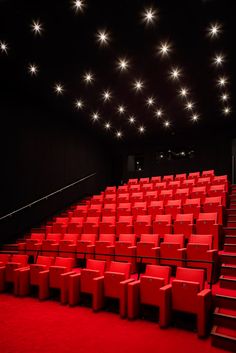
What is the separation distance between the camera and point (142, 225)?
118 inches

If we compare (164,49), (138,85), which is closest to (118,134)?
(138,85)

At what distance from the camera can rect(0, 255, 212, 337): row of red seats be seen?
1666mm

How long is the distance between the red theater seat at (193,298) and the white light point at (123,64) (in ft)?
8.80

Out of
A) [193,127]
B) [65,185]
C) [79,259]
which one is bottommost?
[79,259]

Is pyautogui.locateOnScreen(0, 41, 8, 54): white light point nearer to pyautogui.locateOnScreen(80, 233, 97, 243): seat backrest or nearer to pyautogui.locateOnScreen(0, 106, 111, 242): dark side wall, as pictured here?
pyautogui.locateOnScreen(0, 106, 111, 242): dark side wall

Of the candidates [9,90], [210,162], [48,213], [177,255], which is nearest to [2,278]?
[177,255]

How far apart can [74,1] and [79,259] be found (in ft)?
7.70

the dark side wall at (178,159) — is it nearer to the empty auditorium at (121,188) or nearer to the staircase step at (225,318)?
the empty auditorium at (121,188)

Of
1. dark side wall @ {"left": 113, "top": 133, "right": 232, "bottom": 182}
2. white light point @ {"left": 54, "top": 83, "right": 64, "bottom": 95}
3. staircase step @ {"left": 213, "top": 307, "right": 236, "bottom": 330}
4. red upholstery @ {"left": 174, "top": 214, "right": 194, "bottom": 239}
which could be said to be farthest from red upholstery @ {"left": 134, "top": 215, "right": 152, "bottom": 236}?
dark side wall @ {"left": 113, "top": 133, "right": 232, "bottom": 182}

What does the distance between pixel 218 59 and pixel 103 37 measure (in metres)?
1.38

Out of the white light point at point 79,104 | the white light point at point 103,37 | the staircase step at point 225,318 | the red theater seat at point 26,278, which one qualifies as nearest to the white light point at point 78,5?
the white light point at point 103,37

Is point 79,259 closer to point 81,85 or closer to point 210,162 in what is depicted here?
point 81,85

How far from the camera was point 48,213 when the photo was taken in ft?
14.8

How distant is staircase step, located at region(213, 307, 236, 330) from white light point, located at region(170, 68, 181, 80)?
3.00m
